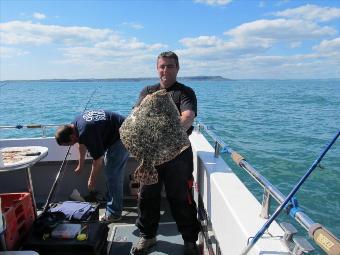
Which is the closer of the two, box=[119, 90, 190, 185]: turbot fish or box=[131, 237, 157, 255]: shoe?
box=[119, 90, 190, 185]: turbot fish

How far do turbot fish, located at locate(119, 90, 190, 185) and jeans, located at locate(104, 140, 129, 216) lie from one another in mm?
1543

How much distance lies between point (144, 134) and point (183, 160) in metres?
0.75

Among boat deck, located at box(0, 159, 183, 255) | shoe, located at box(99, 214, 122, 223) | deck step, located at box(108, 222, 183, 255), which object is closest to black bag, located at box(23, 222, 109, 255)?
deck step, located at box(108, 222, 183, 255)

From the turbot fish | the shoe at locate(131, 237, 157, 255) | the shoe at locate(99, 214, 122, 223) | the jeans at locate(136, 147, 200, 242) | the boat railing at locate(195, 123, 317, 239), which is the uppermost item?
the turbot fish

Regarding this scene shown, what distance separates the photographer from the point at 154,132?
2414 mm

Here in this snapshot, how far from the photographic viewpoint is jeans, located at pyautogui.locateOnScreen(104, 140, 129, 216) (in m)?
3.99

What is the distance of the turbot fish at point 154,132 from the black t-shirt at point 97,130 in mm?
1242

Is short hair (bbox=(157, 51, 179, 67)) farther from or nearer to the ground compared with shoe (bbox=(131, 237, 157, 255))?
farther from the ground

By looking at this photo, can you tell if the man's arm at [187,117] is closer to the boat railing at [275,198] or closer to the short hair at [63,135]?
the boat railing at [275,198]

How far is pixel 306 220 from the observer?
1.62 metres

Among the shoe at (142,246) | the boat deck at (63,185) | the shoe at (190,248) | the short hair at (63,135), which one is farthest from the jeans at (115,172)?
the shoe at (190,248)

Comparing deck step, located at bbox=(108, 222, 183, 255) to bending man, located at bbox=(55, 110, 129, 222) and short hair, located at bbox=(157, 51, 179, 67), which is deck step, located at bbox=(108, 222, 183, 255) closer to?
bending man, located at bbox=(55, 110, 129, 222)

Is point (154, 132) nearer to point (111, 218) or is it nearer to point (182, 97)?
point (182, 97)

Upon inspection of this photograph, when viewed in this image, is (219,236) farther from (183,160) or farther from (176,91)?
(176,91)
